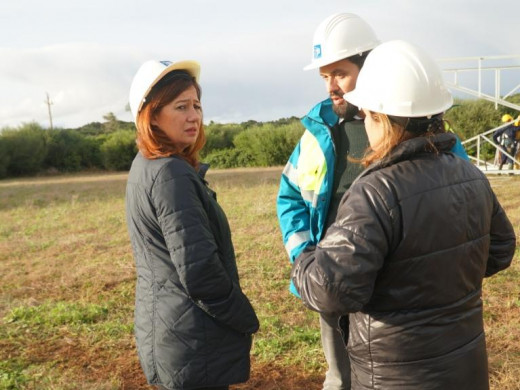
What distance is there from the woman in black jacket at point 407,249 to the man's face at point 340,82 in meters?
0.67

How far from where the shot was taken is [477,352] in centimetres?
170

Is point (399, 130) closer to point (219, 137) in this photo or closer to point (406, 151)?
point (406, 151)

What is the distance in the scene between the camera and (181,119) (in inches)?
82.4

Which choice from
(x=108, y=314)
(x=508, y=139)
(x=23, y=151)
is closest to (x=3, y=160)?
(x=23, y=151)

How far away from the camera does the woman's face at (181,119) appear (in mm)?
2064

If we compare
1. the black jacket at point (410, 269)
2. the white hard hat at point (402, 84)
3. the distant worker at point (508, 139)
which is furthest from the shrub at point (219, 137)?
the black jacket at point (410, 269)

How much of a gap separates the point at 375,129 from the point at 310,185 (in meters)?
0.78

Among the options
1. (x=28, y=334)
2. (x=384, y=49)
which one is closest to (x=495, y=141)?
(x=28, y=334)

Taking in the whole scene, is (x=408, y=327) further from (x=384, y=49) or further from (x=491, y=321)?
(x=491, y=321)

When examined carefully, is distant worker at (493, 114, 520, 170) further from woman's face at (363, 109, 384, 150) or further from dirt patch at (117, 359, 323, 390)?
woman's face at (363, 109, 384, 150)

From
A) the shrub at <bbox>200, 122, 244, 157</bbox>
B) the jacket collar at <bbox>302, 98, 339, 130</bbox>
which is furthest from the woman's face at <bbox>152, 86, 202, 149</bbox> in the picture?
the shrub at <bbox>200, 122, 244, 157</bbox>

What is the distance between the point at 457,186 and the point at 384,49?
483 millimetres

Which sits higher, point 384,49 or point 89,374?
point 384,49

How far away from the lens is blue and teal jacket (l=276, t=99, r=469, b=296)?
7.82ft
